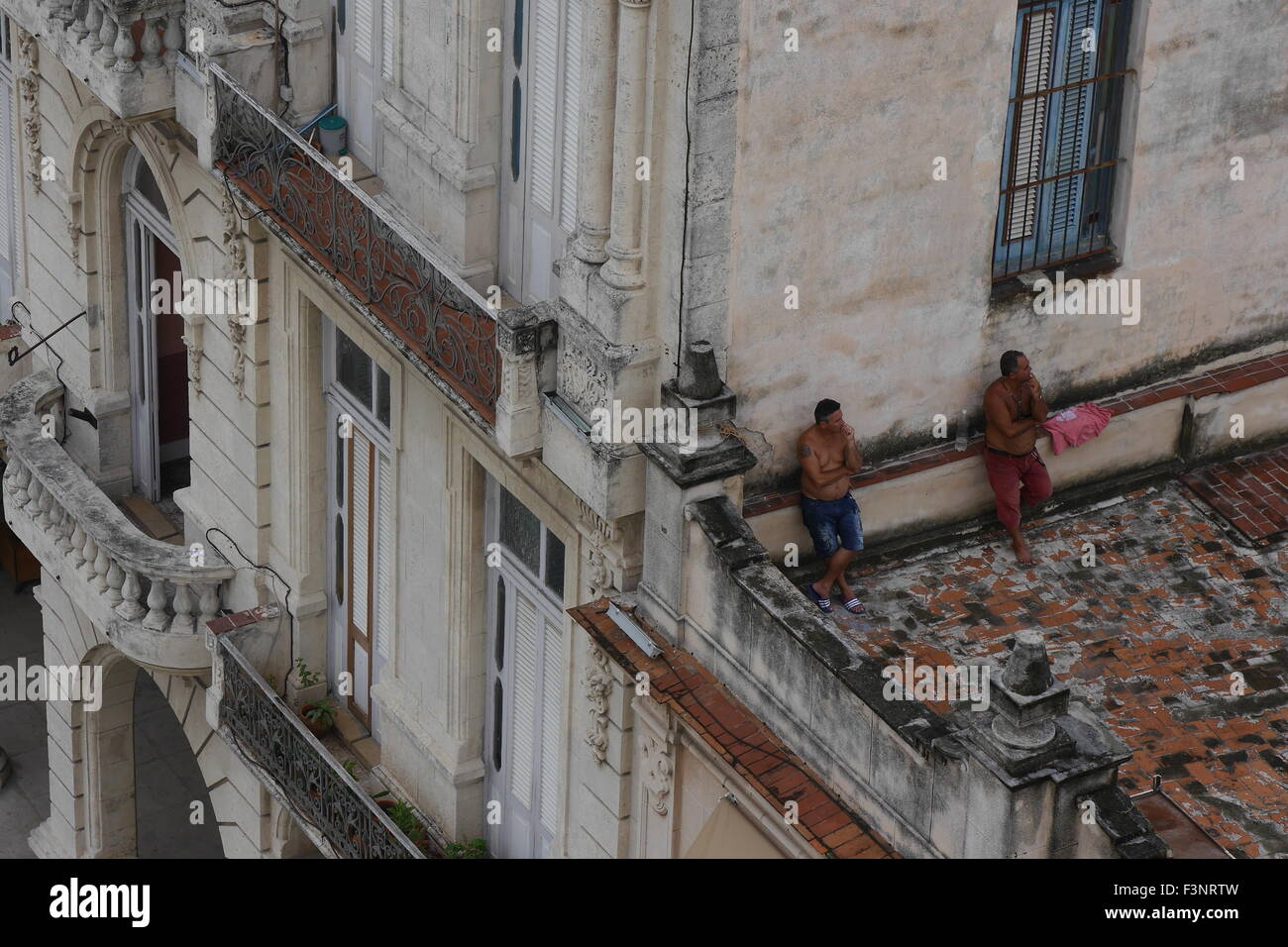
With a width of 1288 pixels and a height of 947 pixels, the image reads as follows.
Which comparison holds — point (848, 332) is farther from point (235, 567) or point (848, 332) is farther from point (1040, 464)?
point (235, 567)

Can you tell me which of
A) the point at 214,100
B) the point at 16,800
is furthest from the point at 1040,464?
the point at 16,800

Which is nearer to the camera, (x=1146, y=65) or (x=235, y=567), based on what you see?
(x=1146, y=65)

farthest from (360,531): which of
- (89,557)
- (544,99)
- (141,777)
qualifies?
(141,777)

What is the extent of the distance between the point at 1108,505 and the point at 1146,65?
3646 millimetres

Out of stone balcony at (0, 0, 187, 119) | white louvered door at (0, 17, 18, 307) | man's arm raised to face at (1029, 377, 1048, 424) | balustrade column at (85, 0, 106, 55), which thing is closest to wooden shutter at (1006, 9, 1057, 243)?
man's arm raised to face at (1029, 377, 1048, 424)

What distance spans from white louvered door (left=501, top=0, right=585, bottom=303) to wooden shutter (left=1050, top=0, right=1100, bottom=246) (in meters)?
3.94

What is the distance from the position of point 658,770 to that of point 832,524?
89.9 inches

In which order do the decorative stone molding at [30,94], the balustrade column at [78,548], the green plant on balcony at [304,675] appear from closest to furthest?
the green plant on balcony at [304,675] → the balustrade column at [78,548] → the decorative stone molding at [30,94]

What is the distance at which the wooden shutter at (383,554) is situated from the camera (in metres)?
25.5

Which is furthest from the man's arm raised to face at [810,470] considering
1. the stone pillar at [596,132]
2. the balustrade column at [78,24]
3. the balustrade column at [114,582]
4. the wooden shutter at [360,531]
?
the balustrade column at [114,582]

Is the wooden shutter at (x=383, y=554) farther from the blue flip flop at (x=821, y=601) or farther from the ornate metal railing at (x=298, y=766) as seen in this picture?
the blue flip flop at (x=821, y=601)

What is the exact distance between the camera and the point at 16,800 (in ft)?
118

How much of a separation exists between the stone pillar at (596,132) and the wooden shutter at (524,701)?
399 cm

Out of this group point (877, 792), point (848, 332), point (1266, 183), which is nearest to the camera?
point (877, 792)
